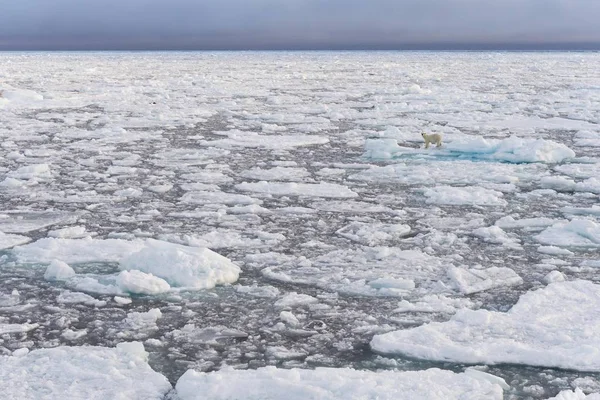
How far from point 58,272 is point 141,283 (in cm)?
58

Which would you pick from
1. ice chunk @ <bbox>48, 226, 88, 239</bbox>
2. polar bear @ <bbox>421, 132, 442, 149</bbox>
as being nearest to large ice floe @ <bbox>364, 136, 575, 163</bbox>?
polar bear @ <bbox>421, 132, 442, 149</bbox>

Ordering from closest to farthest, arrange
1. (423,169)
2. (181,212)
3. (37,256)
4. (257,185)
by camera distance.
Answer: (37,256) < (181,212) < (257,185) < (423,169)

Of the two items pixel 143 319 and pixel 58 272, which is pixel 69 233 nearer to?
pixel 58 272

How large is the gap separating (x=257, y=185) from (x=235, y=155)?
2.13 meters

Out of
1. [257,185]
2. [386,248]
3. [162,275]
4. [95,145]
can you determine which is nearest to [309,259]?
[386,248]

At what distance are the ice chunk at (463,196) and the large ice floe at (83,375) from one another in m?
3.79

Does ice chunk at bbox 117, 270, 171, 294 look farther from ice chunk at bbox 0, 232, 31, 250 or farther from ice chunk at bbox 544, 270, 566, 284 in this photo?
ice chunk at bbox 544, 270, 566, 284

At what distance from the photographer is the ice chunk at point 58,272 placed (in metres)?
4.10

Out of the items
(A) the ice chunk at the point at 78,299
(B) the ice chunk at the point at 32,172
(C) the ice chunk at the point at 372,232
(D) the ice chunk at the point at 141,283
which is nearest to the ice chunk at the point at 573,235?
(C) the ice chunk at the point at 372,232

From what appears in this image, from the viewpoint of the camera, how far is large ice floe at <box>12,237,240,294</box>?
3.90m

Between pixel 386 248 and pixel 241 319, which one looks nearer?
pixel 241 319

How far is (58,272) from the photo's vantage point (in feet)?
13.5

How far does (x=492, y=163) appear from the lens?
8.25 meters

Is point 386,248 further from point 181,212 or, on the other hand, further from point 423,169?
point 423,169
